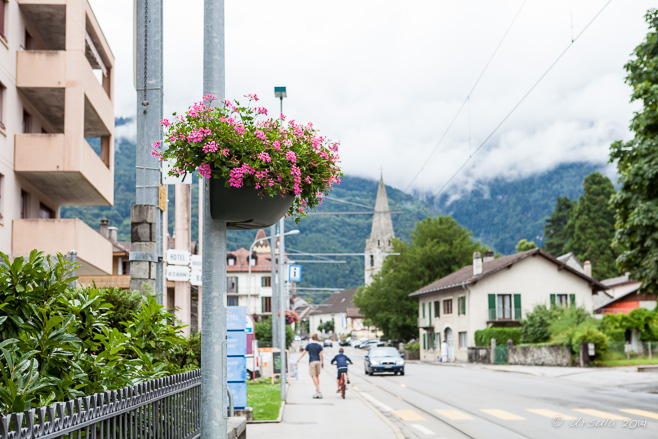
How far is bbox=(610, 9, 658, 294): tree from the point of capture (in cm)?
2238

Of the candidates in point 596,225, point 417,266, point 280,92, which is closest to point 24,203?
point 280,92

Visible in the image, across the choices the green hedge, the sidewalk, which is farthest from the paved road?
the green hedge

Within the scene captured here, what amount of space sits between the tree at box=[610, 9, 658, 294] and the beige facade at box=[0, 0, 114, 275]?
1737 cm

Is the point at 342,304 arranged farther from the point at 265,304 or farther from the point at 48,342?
the point at 48,342

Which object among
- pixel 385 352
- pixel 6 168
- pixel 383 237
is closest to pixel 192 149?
pixel 6 168

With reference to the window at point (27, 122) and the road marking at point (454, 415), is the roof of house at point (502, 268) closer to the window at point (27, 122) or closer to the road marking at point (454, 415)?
the window at point (27, 122)

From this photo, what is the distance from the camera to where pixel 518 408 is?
18953mm

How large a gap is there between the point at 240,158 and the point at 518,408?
15.5 meters

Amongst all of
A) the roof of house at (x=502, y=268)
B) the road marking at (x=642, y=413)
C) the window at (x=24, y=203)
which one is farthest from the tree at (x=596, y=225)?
the road marking at (x=642, y=413)

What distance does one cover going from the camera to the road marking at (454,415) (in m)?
16.9

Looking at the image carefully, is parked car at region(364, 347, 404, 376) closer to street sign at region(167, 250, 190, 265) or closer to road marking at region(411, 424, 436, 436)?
road marking at region(411, 424, 436, 436)

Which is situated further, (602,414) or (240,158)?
(602,414)

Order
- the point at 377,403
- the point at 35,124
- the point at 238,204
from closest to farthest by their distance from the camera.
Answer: the point at 238,204 → the point at 377,403 → the point at 35,124

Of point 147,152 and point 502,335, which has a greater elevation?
point 147,152
